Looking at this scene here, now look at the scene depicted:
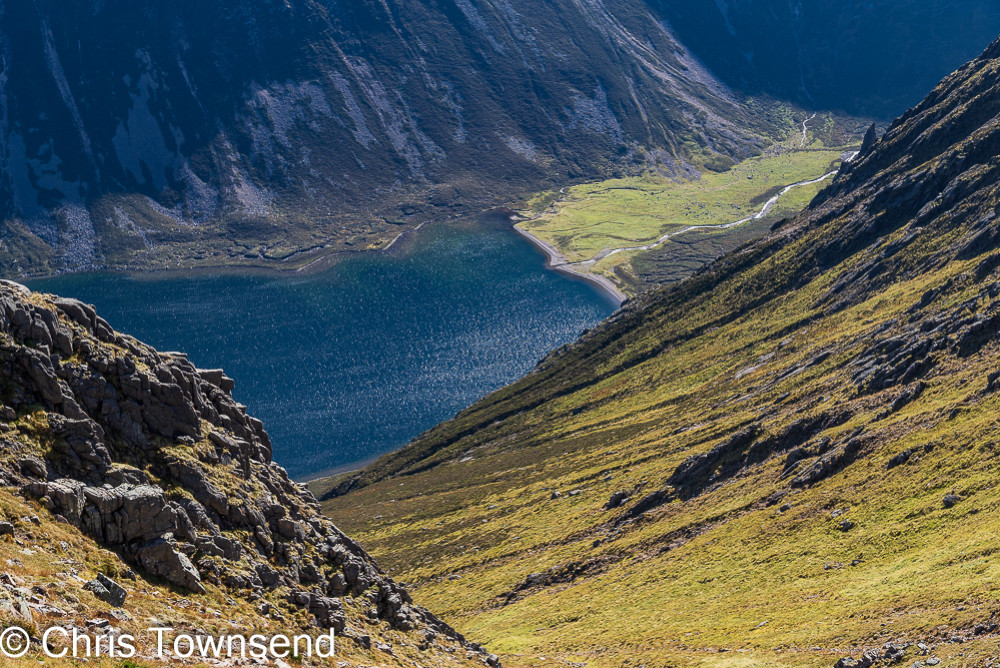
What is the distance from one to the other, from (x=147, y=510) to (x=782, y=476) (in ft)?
239

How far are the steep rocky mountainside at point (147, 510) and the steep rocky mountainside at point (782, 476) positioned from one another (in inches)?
1056

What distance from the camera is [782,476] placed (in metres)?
99.0

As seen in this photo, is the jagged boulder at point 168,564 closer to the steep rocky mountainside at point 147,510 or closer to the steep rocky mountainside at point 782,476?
the steep rocky mountainside at point 147,510

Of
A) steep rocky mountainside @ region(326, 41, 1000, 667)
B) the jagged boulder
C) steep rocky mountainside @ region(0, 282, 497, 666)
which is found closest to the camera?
steep rocky mountainside @ region(0, 282, 497, 666)

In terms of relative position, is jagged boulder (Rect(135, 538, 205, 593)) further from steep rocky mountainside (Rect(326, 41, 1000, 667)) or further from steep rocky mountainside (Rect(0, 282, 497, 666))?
steep rocky mountainside (Rect(326, 41, 1000, 667))

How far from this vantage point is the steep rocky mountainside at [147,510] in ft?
129

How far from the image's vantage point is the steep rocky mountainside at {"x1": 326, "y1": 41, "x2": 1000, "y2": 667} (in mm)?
67750

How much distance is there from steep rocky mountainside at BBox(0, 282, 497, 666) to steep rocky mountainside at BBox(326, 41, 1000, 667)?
88.0 feet

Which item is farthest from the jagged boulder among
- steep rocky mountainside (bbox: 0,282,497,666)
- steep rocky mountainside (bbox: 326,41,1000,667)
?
steep rocky mountainside (bbox: 326,41,1000,667)

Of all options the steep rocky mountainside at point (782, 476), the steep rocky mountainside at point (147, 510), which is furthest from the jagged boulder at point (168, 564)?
the steep rocky mountainside at point (782, 476)

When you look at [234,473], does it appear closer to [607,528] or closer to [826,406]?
[607,528]

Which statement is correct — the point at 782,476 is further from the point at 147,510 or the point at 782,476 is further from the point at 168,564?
the point at 147,510

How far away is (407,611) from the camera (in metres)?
57.7

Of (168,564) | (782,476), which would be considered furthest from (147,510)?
(782,476)
